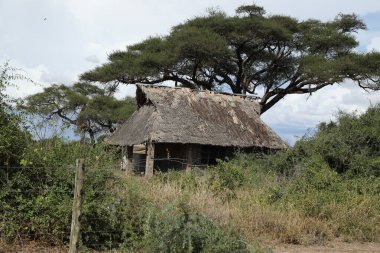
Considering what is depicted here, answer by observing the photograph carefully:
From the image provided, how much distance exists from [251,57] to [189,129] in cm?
1046

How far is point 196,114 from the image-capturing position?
67.6ft

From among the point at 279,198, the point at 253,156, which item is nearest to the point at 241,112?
the point at 253,156

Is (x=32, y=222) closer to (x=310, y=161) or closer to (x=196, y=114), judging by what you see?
(x=310, y=161)

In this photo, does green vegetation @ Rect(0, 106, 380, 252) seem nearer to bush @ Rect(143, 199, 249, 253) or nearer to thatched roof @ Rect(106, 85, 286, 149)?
bush @ Rect(143, 199, 249, 253)

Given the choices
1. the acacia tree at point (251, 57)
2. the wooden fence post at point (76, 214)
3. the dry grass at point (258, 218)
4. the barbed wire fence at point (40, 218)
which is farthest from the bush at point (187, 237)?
the acacia tree at point (251, 57)

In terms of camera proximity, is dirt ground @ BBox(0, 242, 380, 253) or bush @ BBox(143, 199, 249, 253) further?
dirt ground @ BBox(0, 242, 380, 253)

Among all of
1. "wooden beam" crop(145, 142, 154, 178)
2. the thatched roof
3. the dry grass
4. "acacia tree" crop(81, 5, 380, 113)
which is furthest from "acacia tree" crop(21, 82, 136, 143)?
the dry grass

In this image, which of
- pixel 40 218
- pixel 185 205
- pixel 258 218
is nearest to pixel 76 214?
pixel 40 218

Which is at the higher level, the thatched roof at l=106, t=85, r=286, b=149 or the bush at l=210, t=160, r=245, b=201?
the thatched roof at l=106, t=85, r=286, b=149

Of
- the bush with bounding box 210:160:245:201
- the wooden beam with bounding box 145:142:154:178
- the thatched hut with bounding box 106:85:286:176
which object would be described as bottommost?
the bush with bounding box 210:160:245:201

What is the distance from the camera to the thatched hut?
19328 mm

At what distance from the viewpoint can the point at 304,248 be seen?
909 cm

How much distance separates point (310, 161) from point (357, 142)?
1759 millimetres

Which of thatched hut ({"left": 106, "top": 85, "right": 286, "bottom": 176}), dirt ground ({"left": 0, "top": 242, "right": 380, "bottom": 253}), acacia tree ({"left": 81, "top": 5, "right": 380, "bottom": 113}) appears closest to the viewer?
dirt ground ({"left": 0, "top": 242, "right": 380, "bottom": 253})
